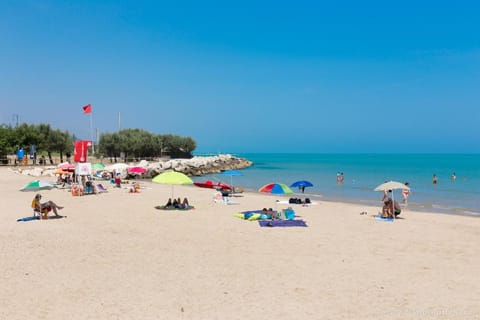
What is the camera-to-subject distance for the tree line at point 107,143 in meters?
55.5

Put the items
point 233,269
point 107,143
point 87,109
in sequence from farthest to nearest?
point 107,143 < point 87,109 < point 233,269

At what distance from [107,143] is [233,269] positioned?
233ft

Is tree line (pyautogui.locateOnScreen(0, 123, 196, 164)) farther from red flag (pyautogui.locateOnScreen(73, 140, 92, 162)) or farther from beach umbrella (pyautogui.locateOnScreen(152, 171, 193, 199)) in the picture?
beach umbrella (pyautogui.locateOnScreen(152, 171, 193, 199))

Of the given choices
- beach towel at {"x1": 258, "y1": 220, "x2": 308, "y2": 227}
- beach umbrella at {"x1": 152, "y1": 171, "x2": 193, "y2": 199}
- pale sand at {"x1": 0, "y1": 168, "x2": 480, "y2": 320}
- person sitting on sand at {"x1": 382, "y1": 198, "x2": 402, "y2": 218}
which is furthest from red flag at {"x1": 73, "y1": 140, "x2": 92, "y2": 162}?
person sitting on sand at {"x1": 382, "y1": 198, "x2": 402, "y2": 218}

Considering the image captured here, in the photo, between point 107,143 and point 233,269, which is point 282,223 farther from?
point 107,143

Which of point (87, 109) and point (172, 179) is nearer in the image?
point (172, 179)

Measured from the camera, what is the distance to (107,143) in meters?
75.7

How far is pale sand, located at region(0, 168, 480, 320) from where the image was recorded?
6816 mm

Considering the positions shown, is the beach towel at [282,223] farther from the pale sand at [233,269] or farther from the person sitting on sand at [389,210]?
the person sitting on sand at [389,210]

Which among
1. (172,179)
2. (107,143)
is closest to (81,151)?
(172,179)

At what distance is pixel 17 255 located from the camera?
396 inches

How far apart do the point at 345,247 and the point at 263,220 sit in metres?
4.82

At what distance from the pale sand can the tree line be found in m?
44.9

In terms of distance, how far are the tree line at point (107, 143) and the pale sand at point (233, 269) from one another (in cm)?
4488
